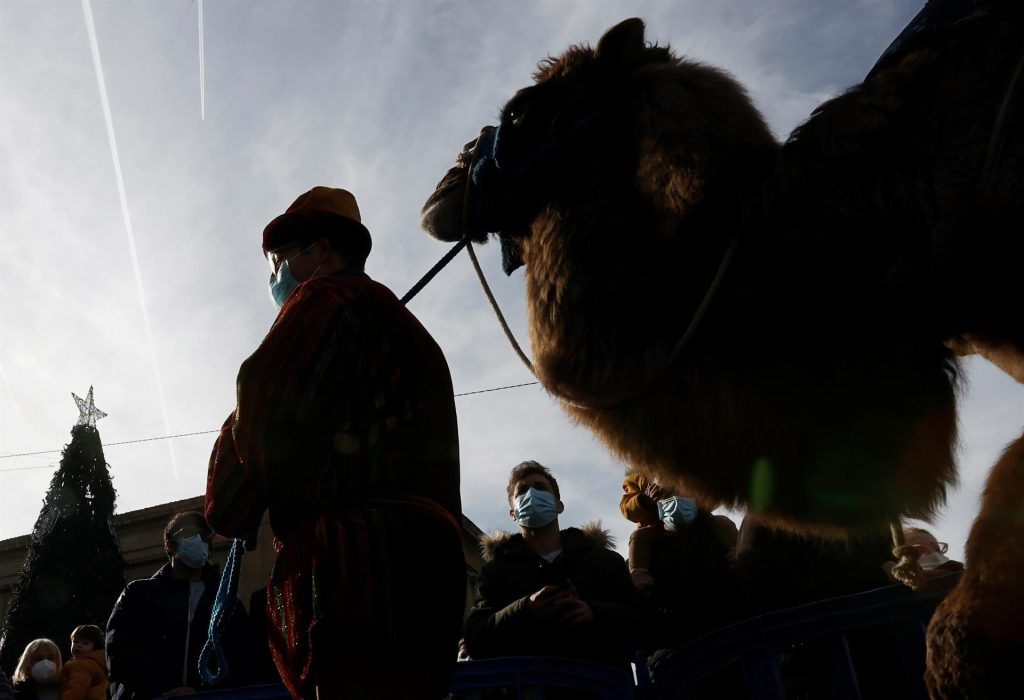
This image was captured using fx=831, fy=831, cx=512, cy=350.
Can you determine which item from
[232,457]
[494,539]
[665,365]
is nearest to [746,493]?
[665,365]

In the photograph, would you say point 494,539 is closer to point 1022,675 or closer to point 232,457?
point 232,457

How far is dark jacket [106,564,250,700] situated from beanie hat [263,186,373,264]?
9.85 feet

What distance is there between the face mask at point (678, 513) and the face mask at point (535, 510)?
0.64 m

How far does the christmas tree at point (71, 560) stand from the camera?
15797 mm

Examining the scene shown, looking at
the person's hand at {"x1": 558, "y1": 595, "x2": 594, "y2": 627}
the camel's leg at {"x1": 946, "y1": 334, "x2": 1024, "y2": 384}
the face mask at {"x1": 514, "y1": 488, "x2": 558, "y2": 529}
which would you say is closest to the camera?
the camel's leg at {"x1": 946, "y1": 334, "x2": 1024, "y2": 384}

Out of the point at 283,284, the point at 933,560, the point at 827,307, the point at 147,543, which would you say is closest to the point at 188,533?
the point at 283,284

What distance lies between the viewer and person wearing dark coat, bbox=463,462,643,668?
11.6 ft

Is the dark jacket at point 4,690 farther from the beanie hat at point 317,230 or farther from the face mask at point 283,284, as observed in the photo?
the beanie hat at point 317,230

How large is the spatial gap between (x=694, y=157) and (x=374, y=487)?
3.60ft

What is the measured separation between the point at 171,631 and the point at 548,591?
2.63 metres

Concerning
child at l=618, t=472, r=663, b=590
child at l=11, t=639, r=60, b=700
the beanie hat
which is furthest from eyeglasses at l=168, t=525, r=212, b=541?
the beanie hat

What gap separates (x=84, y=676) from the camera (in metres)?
6.27

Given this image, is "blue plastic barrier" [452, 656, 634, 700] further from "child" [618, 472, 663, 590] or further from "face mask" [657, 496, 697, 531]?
"face mask" [657, 496, 697, 531]

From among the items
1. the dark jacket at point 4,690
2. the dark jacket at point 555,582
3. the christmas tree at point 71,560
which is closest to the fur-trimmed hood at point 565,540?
the dark jacket at point 555,582
